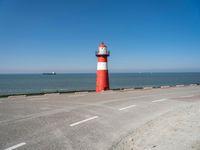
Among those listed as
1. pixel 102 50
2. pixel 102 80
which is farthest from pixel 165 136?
pixel 102 50

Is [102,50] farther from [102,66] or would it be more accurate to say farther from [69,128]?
[69,128]

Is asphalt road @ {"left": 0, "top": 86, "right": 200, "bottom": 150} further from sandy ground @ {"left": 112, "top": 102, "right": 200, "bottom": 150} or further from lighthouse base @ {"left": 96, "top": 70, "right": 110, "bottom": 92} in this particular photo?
lighthouse base @ {"left": 96, "top": 70, "right": 110, "bottom": 92}

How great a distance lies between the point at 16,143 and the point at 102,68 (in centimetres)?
1689

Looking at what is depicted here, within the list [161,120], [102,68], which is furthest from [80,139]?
[102,68]

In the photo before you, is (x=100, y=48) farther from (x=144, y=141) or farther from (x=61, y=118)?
(x=144, y=141)

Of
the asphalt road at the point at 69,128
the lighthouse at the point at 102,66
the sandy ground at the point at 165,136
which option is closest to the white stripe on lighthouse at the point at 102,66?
the lighthouse at the point at 102,66

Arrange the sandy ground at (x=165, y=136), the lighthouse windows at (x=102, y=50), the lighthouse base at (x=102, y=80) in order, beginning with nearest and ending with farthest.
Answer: the sandy ground at (x=165, y=136) → the lighthouse windows at (x=102, y=50) → the lighthouse base at (x=102, y=80)

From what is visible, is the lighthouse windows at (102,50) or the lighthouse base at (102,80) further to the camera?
the lighthouse base at (102,80)

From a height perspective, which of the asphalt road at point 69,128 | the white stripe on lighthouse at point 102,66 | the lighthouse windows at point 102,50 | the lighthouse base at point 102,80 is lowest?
the asphalt road at point 69,128

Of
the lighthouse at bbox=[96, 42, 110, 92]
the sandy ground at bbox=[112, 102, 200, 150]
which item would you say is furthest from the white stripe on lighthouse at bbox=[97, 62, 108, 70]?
the sandy ground at bbox=[112, 102, 200, 150]

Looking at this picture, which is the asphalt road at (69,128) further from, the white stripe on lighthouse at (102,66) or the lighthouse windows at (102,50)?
the lighthouse windows at (102,50)

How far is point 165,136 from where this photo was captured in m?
5.92

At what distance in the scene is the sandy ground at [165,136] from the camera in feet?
16.9

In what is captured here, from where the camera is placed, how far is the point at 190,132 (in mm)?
6102
